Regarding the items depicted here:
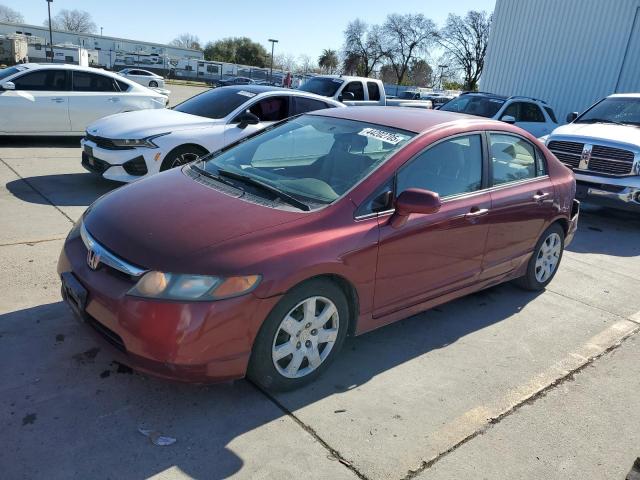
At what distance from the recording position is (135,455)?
2561 mm

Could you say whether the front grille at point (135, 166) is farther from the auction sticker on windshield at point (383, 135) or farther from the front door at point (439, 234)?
the front door at point (439, 234)

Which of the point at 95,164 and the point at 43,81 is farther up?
the point at 43,81

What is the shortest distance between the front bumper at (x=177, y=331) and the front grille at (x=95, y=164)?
4.43 meters

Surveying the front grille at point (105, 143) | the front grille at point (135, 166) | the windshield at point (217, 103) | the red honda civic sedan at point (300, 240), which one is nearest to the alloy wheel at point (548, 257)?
the red honda civic sedan at point (300, 240)

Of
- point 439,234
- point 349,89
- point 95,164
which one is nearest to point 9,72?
point 95,164

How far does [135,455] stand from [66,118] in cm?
878

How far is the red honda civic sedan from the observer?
271 cm

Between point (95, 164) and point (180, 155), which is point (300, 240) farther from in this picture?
point (95, 164)

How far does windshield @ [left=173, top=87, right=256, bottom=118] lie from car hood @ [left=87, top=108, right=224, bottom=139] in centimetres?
21

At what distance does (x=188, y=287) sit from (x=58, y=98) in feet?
28.0

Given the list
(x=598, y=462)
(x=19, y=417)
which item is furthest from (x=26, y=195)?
(x=598, y=462)

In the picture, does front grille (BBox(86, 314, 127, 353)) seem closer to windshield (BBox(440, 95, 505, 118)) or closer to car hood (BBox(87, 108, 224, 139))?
car hood (BBox(87, 108, 224, 139))

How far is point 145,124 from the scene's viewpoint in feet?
23.3

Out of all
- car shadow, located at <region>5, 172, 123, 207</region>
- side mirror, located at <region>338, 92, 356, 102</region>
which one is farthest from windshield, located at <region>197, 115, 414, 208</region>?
side mirror, located at <region>338, 92, 356, 102</region>
